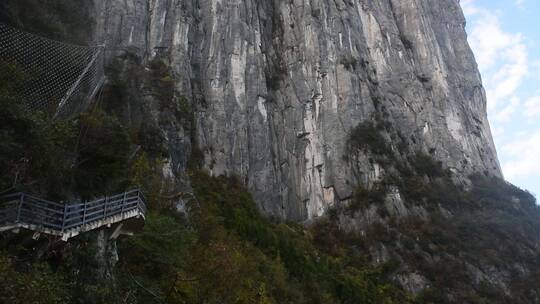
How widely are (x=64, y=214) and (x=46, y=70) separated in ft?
24.5

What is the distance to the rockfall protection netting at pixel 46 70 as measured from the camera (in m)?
16.2

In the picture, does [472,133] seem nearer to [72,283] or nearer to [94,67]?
[94,67]

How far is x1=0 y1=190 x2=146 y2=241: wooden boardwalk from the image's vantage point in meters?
12.0

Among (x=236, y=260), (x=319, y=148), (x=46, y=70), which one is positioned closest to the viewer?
(x=46, y=70)

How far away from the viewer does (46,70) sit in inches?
730

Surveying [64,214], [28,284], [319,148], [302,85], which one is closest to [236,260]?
[64,214]

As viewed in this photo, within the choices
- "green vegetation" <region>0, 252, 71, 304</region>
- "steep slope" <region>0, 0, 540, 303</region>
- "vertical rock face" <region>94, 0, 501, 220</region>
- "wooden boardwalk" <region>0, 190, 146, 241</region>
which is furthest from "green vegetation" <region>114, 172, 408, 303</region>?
"vertical rock face" <region>94, 0, 501, 220</region>

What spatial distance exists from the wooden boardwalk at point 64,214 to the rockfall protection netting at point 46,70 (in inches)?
125

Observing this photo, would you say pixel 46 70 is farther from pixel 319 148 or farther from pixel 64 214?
pixel 319 148

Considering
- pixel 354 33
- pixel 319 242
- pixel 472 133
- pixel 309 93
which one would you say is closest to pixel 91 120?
pixel 319 242

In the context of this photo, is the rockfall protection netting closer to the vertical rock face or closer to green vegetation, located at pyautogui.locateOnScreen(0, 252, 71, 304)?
green vegetation, located at pyautogui.locateOnScreen(0, 252, 71, 304)

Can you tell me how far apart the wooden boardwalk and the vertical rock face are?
696 inches

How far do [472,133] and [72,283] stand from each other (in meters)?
49.8

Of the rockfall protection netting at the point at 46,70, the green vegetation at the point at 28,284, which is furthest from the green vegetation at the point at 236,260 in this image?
the rockfall protection netting at the point at 46,70
